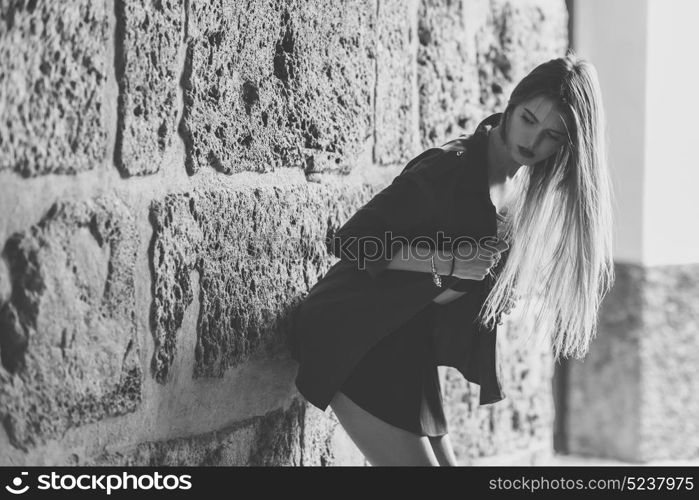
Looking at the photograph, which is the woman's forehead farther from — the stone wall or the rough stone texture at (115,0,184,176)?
the rough stone texture at (115,0,184,176)

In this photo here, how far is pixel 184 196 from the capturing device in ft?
6.48

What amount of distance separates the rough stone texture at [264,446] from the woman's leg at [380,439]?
0.16 metres

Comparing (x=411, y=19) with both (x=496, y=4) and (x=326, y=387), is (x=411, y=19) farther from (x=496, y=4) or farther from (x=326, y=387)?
(x=326, y=387)

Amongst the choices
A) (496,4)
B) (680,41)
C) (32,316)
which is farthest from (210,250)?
(680,41)

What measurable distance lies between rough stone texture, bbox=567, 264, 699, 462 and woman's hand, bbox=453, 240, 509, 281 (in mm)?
2138

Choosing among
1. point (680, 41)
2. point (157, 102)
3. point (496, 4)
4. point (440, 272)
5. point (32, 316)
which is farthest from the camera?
point (680, 41)

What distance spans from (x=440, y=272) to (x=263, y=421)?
532 mm

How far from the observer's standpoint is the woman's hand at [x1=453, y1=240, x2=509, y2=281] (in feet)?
7.13

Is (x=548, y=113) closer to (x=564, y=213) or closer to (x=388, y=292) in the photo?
(x=564, y=213)

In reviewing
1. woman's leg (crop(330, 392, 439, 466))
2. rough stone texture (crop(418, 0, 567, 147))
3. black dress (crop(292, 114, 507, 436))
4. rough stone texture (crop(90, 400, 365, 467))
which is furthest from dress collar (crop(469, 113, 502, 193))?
rough stone texture (crop(90, 400, 365, 467))

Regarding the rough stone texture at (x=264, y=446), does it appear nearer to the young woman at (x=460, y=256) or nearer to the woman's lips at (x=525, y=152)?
the young woman at (x=460, y=256)

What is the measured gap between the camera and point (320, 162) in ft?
7.82

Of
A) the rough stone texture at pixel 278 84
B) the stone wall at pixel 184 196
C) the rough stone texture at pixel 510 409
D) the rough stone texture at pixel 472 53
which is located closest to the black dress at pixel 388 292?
the stone wall at pixel 184 196

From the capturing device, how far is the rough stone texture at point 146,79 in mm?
1810
